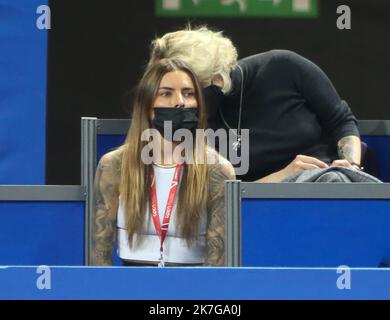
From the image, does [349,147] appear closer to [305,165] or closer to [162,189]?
[305,165]

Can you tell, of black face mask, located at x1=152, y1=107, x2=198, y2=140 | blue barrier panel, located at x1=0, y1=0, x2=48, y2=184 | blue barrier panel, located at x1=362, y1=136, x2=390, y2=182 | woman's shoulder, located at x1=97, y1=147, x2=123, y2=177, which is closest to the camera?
black face mask, located at x1=152, y1=107, x2=198, y2=140

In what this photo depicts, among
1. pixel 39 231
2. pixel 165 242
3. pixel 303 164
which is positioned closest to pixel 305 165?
pixel 303 164

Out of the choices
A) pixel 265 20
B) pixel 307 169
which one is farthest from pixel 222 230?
pixel 265 20

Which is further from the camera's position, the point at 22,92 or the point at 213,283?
the point at 22,92

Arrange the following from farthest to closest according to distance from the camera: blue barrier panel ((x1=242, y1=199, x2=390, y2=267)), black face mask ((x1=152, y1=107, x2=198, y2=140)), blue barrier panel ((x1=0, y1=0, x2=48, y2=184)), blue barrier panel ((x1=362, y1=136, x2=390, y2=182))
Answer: blue barrier panel ((x1=362, y1=136, x2=390, y2=182))
blue barrier panel ((x1=0, y1=0, x2=48, y2=184))
black face mask ((x1=152, y1=107, x2=198, y2=140))
blue barrier panel ((x1=242, y1=199, x2=390, y2=267))

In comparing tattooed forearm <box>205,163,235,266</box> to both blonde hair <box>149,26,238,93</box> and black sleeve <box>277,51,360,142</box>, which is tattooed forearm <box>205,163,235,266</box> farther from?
black sleeve <box>277,51,360,142</box>

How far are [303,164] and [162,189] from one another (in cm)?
55

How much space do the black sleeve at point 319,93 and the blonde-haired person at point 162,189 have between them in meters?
0.64

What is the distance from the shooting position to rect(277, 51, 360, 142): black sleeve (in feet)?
13.2

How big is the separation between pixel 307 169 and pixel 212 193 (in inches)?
13.7

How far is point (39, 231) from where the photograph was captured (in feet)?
10.6

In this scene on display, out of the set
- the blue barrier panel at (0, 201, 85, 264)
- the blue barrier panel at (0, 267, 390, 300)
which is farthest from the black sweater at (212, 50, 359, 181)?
the blue barrier panel at (0, 267, 390, 300)

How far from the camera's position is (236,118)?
401 centimetres

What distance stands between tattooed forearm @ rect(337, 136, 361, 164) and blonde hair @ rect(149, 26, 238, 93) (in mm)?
456
